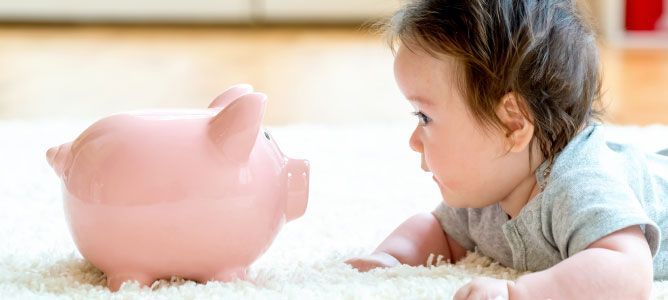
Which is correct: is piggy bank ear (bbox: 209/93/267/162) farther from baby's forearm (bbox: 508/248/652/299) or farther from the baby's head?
baby's forearm (bbox: 508/248/652/299)

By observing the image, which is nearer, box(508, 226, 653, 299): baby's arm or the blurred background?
box(508, 226, 653, 299): baby's arm

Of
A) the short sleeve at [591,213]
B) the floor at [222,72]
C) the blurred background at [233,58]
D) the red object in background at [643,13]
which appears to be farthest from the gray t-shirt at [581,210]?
the red object in background at [643,13]

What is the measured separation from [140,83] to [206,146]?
1.66 metres

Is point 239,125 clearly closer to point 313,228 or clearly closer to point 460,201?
point 460,201

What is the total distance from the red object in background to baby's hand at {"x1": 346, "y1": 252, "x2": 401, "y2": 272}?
2.49 metres

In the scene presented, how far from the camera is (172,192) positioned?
34.4 inches

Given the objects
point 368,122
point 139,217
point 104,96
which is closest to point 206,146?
point 139,217

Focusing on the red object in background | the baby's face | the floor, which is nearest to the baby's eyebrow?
the baby's face

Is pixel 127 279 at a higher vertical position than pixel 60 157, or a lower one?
lower

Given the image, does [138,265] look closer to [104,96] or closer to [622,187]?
[622,187]

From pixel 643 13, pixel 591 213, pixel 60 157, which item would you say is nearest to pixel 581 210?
pixel 591 213

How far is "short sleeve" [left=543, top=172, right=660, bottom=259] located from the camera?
0.86 metres

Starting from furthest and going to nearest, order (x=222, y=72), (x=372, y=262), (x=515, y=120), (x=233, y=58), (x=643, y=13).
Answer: (x=643, y=13) → (x=233, y=58) → (x=222, y=72) → (x=372, y=262) → (x=515, y=120)

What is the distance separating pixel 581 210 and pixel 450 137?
0.14 meters
